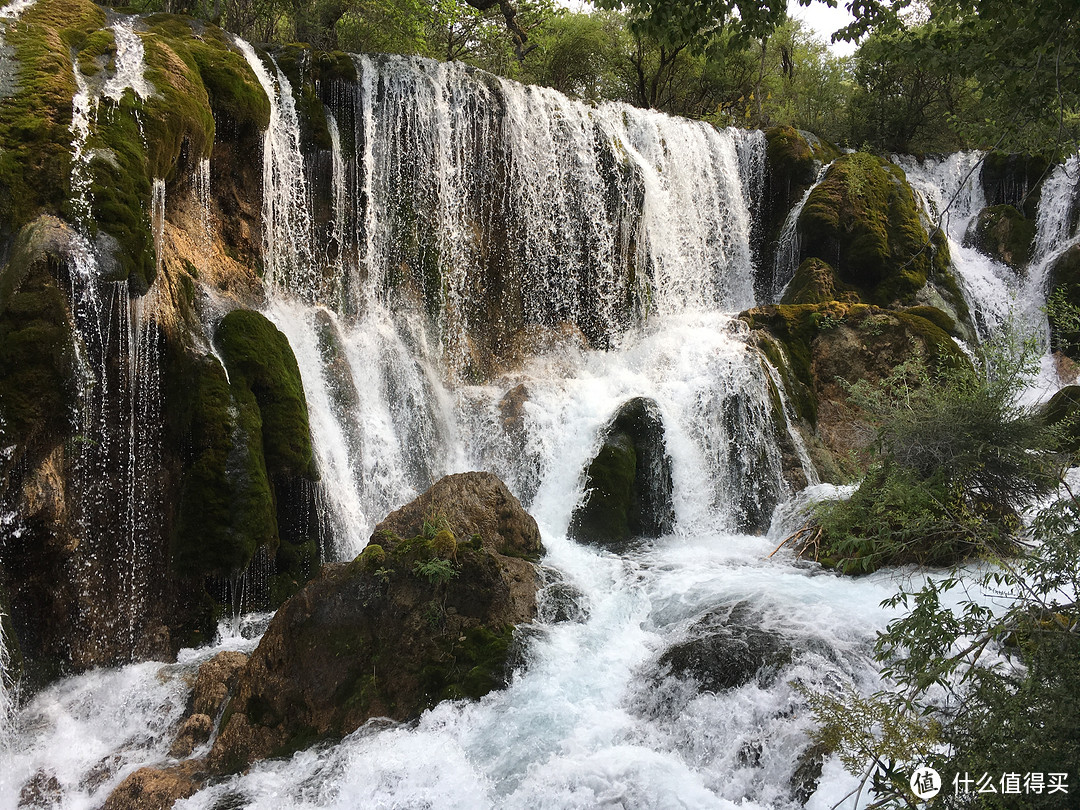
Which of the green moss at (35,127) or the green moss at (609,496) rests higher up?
the green moss at (35,127)

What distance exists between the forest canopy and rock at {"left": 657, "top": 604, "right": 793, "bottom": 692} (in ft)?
13.2

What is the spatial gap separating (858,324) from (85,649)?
11984 mm

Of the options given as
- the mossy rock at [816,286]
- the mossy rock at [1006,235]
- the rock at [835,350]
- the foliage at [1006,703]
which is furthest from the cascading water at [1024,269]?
the foliage at [1006,703]

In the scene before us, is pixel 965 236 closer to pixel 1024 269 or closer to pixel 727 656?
pixel 1024 269

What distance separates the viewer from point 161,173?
7988mm

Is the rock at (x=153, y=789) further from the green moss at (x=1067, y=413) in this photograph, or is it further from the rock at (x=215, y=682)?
the green moss at (x=1067, y=413)

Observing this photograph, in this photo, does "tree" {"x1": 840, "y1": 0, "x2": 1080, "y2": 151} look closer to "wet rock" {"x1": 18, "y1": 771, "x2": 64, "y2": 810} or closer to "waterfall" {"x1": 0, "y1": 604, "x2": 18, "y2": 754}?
"wet rock" {"x1": 18, "y1": 771, "x2": 64, "y2": 810}

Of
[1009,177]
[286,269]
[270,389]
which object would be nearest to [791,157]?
[1009,177]

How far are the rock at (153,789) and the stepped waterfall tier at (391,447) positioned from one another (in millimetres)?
20

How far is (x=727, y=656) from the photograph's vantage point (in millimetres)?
6023

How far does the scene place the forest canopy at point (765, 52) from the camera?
5539 millimetres

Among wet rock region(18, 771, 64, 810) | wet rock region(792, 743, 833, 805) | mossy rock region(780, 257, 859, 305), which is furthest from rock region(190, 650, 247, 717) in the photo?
mossy rock region(780, 257, 859, 305)

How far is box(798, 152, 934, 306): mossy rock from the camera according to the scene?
1560cm

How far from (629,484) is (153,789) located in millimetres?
6800
